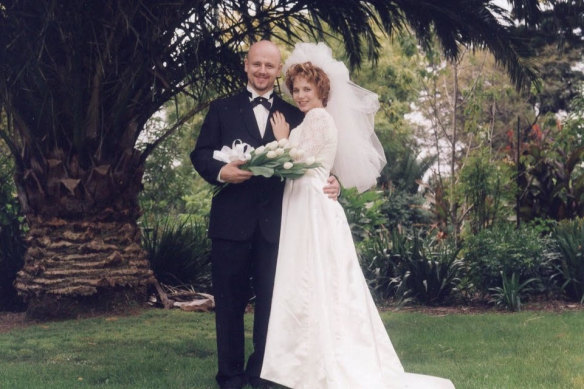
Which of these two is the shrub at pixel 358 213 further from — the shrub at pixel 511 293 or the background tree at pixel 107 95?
the background tree at pixel 107 95

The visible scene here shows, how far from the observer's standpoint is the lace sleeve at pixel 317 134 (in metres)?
4.41

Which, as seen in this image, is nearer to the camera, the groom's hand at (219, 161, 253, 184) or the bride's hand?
the groom's hand at (219, 161, 253, 184)

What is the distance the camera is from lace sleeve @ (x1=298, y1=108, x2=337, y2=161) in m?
4.41

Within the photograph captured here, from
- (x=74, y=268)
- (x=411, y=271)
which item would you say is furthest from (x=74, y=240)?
(x=411, y=271)

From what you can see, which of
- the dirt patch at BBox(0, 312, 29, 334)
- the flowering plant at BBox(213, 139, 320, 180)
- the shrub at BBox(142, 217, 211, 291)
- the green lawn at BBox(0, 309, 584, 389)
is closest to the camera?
the flowering plant at BBox(213, 139, 320, 180)

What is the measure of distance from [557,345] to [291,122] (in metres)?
3.03

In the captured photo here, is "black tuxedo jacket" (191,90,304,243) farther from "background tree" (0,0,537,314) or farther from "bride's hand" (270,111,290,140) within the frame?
"background tree" (0,0,537,314)

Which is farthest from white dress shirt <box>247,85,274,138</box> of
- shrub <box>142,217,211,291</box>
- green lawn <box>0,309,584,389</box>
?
shrub <box>142,217,211,291</box>

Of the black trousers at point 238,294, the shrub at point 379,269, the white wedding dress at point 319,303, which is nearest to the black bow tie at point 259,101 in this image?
the white wedding dress at point 319,303

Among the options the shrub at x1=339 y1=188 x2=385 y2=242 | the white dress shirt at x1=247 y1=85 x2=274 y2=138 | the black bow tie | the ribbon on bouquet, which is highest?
the black bow tie

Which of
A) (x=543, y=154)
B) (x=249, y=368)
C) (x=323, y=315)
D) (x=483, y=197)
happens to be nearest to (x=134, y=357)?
(x=249, y=368)

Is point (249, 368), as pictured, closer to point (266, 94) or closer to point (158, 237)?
point (266, 94)

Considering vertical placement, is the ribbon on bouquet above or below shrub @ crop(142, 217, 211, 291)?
above

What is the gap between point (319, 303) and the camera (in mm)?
4328
